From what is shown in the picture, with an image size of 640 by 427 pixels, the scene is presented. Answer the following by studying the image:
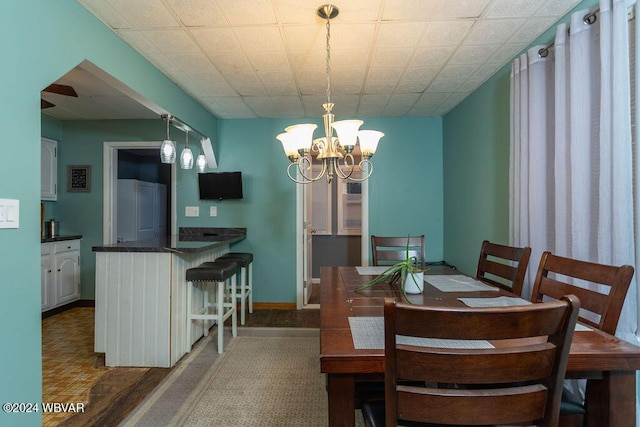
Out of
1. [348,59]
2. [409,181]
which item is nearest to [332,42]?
[348,59]

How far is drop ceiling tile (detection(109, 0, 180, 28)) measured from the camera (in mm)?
1568

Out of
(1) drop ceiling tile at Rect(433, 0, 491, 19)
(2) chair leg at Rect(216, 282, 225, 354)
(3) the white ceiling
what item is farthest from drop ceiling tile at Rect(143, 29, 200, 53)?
(2) chair leg at Rect(216, 282, 225, 354)

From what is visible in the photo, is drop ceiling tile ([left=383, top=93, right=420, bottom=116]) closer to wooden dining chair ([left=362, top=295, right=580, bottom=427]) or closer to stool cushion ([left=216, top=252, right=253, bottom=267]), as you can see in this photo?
stool cushion ([left=216, top=252, right=253, bottom=267])

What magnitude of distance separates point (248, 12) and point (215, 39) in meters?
0.37

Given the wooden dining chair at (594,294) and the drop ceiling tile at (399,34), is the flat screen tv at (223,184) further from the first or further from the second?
the wooden dining chair at (594,294)

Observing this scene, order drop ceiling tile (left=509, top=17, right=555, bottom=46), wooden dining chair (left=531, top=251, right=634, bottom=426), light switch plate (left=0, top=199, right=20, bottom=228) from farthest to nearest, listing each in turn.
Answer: drop ceiling tile (left=509, top=17, right=555, bottom=46), light switch plate (left=0, top=199, right=20, bottom=228), wooden dining chair (left=531, top=251, right=634, bottom=426)

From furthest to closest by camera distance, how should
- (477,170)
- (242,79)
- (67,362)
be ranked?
(477,170), (242,79), (67,362)

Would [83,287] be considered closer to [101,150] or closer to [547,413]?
[101,150]

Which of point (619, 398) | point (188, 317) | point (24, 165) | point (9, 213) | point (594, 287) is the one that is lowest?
point (188, 317)

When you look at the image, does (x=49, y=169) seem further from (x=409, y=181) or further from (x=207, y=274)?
(x=409, y=181)

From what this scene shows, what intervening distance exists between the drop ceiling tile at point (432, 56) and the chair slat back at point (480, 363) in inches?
75.8

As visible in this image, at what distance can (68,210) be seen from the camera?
11.9ft

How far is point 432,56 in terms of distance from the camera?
2113mm

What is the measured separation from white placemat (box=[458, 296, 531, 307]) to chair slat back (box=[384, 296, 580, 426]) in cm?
57
